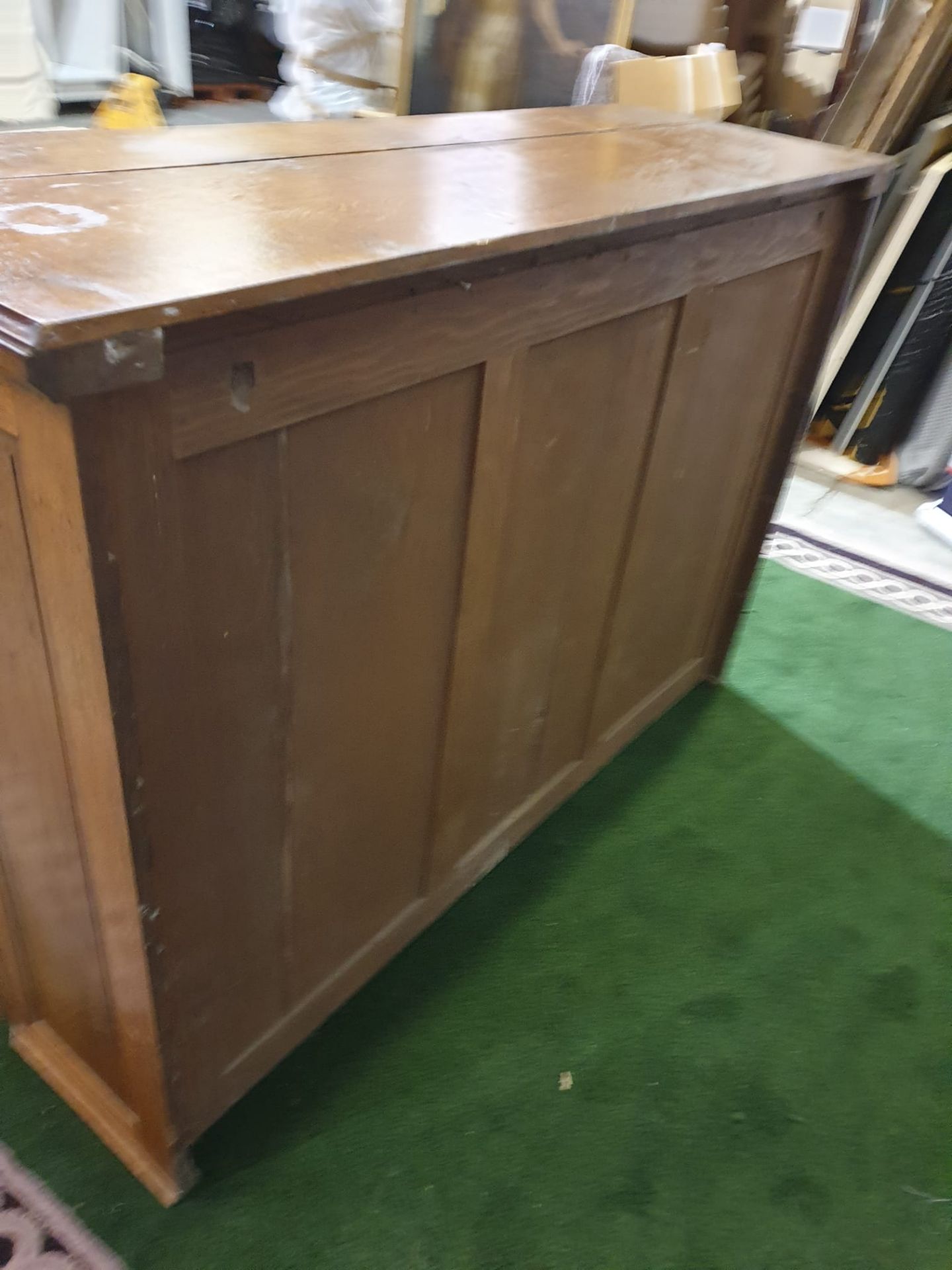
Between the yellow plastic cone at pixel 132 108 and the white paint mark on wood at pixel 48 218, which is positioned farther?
the yellow plastic cone at pixel 132 108

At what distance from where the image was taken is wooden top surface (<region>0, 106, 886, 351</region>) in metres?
0.58

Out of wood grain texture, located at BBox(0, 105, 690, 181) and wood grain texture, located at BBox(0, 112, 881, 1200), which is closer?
wood grain texture, located at BBox(0, 112, 881, 1200)

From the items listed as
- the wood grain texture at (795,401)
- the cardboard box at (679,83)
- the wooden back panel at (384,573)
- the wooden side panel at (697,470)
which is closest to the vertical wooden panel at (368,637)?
the wooden back panel at (384,573)

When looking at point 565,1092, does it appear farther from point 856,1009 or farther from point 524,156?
point 524,156

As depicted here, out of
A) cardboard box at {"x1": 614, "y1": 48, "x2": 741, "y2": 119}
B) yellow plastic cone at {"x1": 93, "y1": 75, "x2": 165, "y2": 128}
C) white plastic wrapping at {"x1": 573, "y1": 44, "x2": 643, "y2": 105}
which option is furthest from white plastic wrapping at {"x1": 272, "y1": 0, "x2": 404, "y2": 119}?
cardboard box at {"x1": 614, "y1": 48, "x2": 741, "y2": 119}

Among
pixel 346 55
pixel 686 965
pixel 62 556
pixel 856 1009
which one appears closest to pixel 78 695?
pixel 62 556

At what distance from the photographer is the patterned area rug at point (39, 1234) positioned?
962 mm

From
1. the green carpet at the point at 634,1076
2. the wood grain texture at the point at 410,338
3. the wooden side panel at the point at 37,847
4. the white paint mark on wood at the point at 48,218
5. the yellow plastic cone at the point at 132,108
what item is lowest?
the green carpet at the point at 634,1076

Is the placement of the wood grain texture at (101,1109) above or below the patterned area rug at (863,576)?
above

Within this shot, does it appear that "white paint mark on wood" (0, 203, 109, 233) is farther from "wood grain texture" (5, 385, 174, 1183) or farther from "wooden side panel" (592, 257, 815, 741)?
"wooden side panel" (592, 257, 815, 741)

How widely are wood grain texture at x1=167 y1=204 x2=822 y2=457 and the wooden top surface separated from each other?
0.05 meters

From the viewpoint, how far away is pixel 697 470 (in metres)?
1.41

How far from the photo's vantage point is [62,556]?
0.63 meters

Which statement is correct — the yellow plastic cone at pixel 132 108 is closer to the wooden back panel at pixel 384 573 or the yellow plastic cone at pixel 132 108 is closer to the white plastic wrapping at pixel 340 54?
the white plastic wrapping at pixel 340 54
